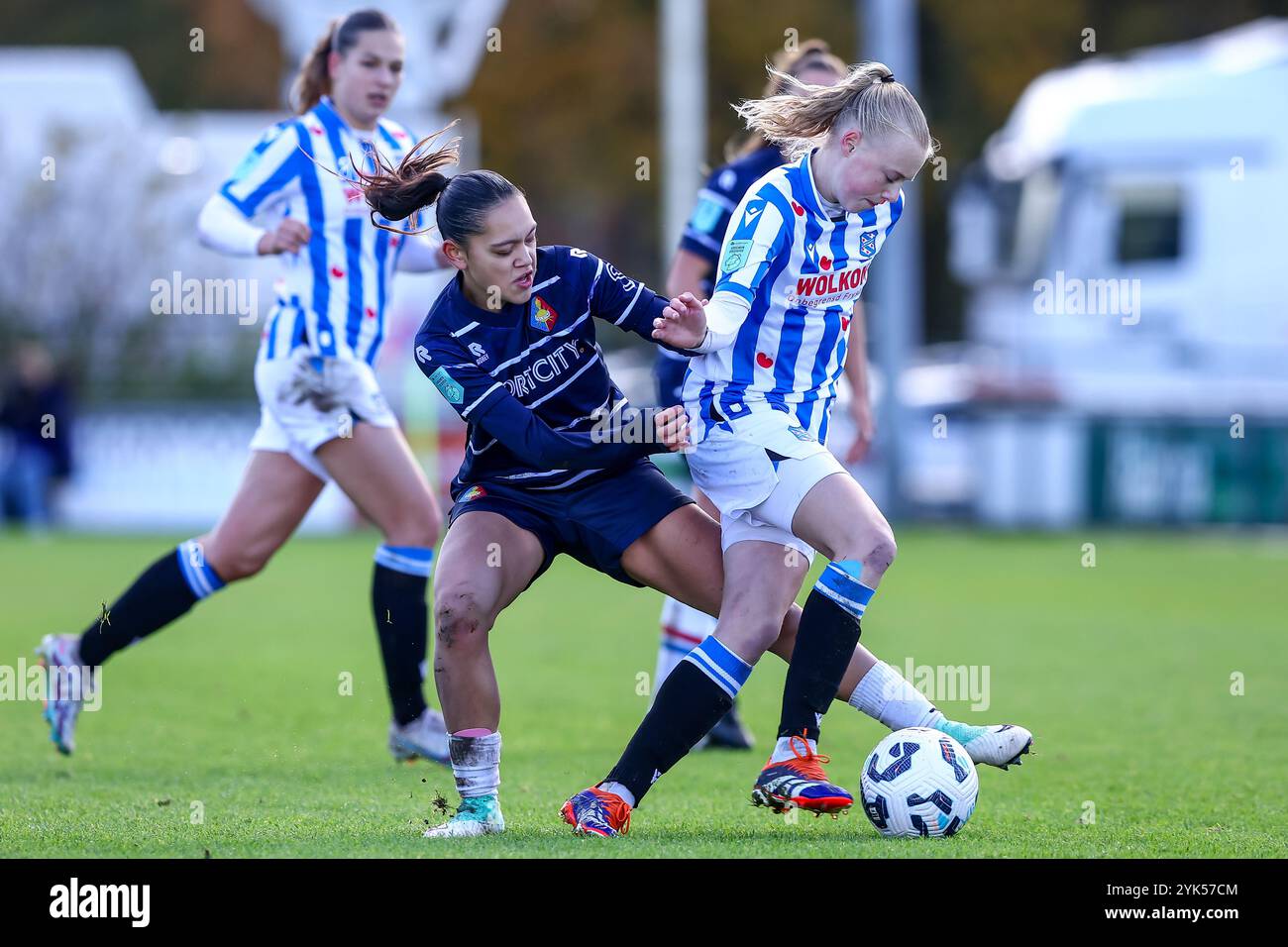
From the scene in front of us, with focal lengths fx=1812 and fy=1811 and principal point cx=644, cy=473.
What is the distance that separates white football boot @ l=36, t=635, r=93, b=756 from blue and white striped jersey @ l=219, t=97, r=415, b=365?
4.02 feet

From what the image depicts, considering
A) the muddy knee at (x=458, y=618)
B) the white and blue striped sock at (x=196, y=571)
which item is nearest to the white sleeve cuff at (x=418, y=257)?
the white and blue striped sock at (x=196, y=571)

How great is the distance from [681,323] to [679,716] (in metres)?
1.02

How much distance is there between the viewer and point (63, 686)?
6207 millimetres

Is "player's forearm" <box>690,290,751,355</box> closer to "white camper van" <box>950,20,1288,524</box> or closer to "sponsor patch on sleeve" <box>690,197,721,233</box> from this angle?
"sponsor patch on sleeve" <box>690,197,721,233</box>

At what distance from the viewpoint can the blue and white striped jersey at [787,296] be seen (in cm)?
489

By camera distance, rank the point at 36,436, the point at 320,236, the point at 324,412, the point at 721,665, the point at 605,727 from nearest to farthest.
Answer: the point at 721,665
the point at 324,412
the point at 320,236
the point at 605,727
the point at 36,436

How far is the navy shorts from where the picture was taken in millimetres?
4840

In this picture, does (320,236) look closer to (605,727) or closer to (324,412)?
(324,412)

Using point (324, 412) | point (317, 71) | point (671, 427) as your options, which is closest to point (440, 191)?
point (671, 427)

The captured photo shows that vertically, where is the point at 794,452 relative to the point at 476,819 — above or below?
above

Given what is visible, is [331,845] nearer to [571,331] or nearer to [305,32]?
[571,331]
